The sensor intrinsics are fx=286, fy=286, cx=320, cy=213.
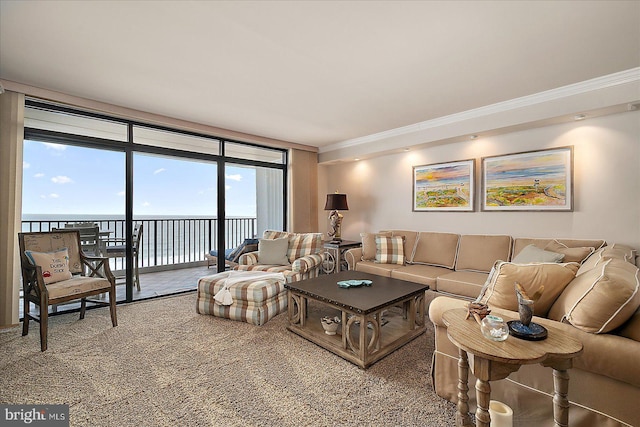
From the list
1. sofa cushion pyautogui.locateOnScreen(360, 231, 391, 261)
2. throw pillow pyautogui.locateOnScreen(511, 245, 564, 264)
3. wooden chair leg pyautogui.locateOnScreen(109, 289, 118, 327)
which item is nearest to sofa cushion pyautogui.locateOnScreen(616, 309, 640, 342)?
throw pillow pyautogui.locateOnScreen(511, 245, 564, 264)

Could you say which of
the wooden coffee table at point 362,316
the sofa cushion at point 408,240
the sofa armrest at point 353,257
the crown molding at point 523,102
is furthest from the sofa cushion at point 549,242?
the sofa armrest at point 353,257

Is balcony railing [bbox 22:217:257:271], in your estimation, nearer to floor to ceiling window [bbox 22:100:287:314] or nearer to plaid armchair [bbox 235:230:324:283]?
floor to ceiling window [bbox 22:100:287:314]

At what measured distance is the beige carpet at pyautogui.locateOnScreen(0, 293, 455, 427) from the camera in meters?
1.67

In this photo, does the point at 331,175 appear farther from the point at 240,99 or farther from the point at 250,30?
the point at 250,30

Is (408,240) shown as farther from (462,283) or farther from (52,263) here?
(52,263)

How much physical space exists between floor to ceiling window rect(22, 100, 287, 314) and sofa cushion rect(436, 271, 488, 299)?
3121 mm

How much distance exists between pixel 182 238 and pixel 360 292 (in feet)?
15.4

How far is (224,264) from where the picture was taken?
4.78 metres

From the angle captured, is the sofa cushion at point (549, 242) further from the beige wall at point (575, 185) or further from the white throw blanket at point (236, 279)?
the white throw blanket at point (236, 279)

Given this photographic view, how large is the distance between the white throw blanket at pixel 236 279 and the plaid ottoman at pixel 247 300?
0.15 feet

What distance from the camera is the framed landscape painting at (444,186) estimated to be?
3916 mm

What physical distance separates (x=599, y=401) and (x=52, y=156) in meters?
5.15

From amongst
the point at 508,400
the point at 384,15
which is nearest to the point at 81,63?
the point at 384,15

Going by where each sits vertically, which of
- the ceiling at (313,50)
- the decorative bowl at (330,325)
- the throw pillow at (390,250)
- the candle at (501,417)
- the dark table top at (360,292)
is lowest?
the decorative bowl at (330,325)
